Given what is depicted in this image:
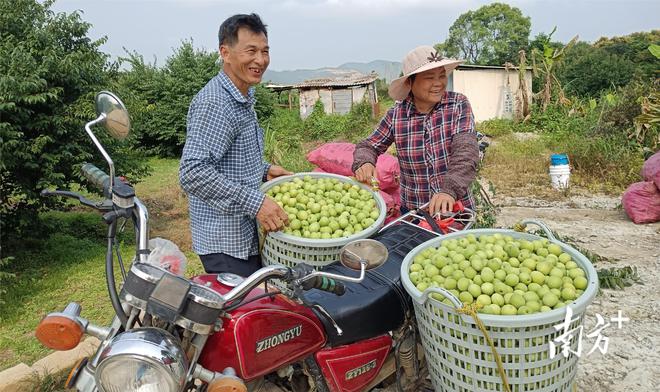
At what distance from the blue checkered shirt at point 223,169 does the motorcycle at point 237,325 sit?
1.57 feet

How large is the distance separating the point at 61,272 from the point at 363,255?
5.04 meters

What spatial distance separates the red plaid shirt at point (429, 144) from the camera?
2697 millimetres

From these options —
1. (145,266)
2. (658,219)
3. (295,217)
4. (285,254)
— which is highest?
(145,266)

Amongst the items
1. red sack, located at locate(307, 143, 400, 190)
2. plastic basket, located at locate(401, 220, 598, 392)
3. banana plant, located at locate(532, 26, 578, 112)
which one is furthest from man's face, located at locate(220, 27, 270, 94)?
banana plant, located at locate(532, 26, 578, 112)

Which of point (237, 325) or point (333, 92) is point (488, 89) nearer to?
point (333, 92)

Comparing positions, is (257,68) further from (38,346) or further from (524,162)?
(524,162)

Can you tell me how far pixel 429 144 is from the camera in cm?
286

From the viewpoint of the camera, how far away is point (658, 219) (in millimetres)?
6445

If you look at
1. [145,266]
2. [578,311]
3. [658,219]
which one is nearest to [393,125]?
[578,311]

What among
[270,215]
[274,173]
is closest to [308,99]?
[274,173]

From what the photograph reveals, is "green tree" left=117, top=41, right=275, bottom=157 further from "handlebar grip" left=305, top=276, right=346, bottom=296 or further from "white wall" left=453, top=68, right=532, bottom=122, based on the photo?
"handlebar grip" left=305, top=276, right=346, bottom=296

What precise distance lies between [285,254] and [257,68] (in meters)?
0.93

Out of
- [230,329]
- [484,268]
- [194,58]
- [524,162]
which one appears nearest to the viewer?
[230,329]

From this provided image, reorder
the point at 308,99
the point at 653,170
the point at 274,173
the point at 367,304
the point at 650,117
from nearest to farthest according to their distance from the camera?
the point at 367,304, the point at 274,173, the point at 653,170, the point at 650,117, the point at 308,99
